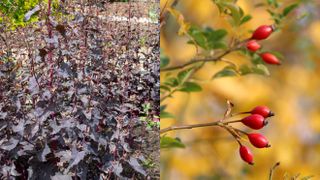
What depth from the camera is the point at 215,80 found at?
691 mm

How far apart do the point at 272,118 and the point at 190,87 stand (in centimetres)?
13

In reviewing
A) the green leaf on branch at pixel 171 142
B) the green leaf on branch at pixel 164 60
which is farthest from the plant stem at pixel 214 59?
the green leaf on branch at pixel 171 142

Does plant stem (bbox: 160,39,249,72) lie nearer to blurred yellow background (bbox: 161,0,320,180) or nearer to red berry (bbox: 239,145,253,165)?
blurred yellow background (bbox: 161,0,320,180)

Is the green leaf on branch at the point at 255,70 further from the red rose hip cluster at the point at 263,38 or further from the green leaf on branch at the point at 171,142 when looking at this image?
the green leaf on branch at the point at 171,142

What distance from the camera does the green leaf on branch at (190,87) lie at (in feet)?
2.28

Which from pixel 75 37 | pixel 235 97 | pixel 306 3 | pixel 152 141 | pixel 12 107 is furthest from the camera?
pixel 152 141

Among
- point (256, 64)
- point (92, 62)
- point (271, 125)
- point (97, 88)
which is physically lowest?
point (271, 125)

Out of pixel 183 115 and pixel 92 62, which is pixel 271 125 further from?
pixel 92 62

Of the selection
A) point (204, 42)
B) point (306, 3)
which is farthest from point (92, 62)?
point (306, 3)

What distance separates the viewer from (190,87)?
72cm

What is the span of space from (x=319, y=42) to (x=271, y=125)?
12cm

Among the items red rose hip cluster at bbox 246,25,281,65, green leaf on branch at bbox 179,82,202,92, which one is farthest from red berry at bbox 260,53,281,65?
green leaf on branch at bbox 179,82,202,92

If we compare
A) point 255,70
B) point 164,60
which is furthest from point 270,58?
point 164,60

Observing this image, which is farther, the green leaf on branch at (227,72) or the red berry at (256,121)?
the green leaf on branch at (227,72)
